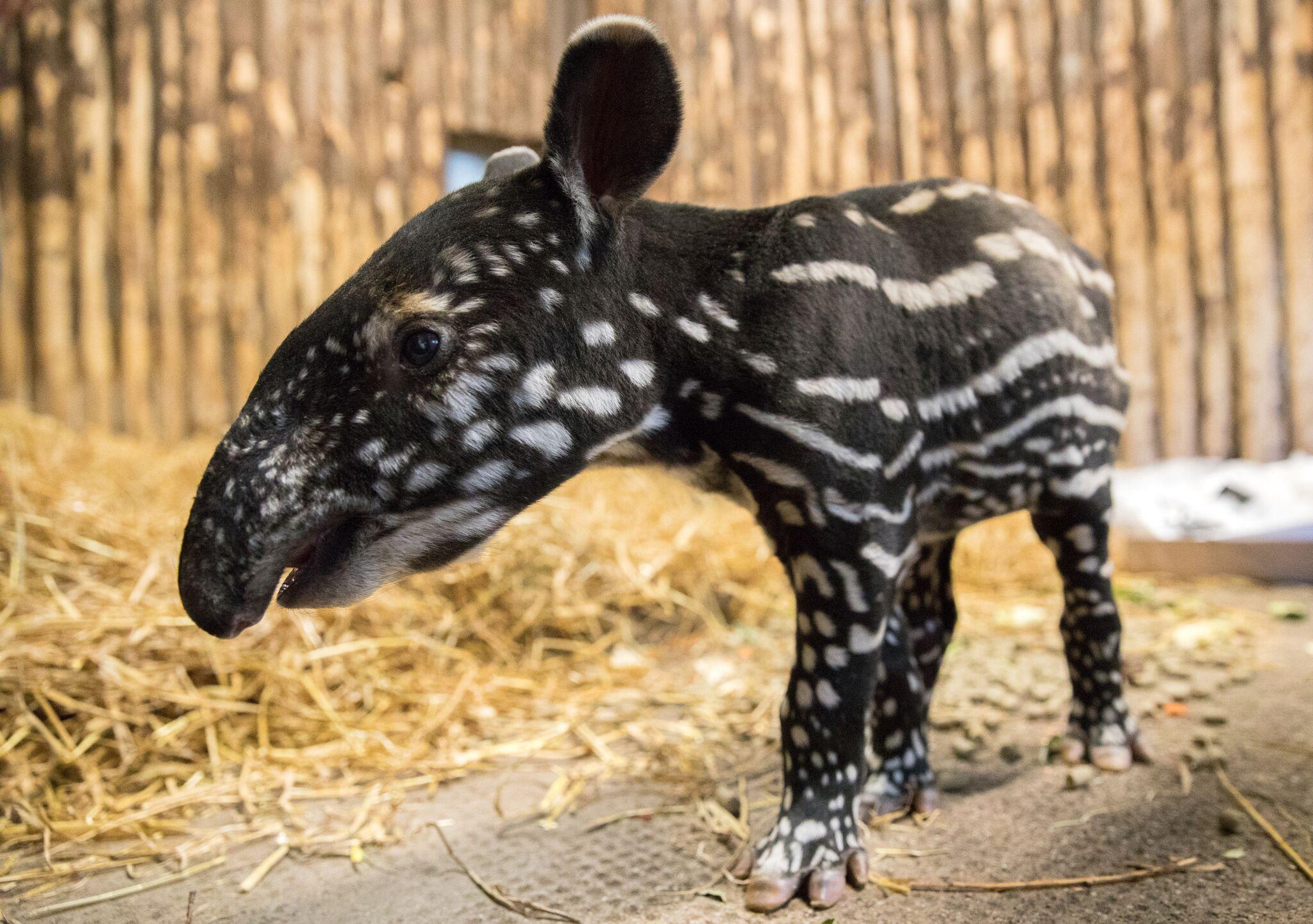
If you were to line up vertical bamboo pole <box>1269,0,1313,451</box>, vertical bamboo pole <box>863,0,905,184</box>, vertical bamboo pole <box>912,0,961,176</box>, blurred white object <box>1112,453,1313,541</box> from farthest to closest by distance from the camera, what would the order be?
vertical bamboo pole <box>863,0,905,184</box>
vertical bamboo pole <box>912,0,961,176</box>
vertical bamboo pole <box>1269,0,1313,451</box>
blurred white object <box>1112,453,1313,541</box>

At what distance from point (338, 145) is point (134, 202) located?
1.38 m

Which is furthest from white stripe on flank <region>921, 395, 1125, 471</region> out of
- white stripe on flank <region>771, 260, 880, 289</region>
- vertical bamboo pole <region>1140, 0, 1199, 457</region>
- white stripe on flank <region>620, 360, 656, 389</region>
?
vertical bamboo pole <region>1140, 0, 1199, 457</region>

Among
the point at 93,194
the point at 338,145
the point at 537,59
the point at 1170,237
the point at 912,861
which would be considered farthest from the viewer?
the point at 537,59

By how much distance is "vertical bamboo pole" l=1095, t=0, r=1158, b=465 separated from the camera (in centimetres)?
614

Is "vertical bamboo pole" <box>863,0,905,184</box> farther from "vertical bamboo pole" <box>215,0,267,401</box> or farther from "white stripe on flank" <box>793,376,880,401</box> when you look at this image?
"white stripe on flank" <box>793,376,880,401</box>

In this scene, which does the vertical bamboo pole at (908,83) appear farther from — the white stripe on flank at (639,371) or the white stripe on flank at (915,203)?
the white stripe on flank at (639,371)

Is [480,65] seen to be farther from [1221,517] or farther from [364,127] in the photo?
[1221,517]

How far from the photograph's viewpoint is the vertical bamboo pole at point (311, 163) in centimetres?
633

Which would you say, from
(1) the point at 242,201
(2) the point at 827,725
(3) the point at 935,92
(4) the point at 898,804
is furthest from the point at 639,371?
(3) the point at 935,92

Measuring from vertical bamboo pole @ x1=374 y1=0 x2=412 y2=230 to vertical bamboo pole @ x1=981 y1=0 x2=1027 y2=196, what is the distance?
431 cm

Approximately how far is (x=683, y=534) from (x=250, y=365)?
352 centimetres

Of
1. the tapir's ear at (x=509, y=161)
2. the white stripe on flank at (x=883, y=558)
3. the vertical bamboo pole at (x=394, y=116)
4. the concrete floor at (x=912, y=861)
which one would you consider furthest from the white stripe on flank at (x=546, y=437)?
the vertical bamboo pole at (x=394, y=116)

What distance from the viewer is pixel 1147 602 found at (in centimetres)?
432

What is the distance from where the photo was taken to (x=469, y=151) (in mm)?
6992
